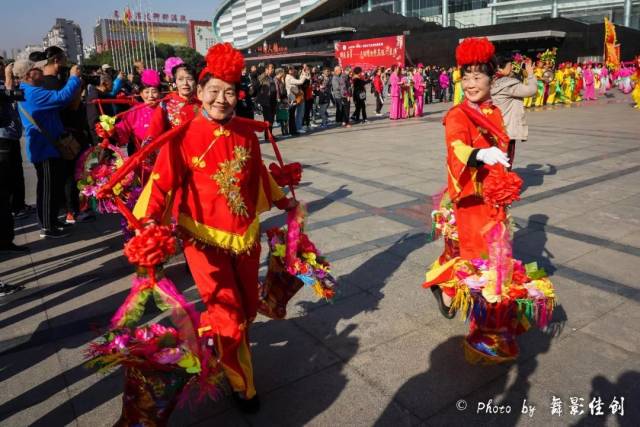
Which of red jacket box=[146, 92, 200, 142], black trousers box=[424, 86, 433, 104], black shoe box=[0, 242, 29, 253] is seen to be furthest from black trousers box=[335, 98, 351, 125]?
red jacket box=[146, 92, 200, 142]

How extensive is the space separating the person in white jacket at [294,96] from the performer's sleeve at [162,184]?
448 inches

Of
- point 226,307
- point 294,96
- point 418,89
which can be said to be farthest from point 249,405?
point 418,89

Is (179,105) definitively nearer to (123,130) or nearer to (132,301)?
(123,130)

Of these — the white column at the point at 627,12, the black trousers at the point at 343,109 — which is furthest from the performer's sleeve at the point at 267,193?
the white column at the point at 627,12

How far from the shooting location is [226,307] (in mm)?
2549

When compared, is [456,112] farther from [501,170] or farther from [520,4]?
[520,4]

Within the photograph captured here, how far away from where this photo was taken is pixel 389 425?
2518 mm

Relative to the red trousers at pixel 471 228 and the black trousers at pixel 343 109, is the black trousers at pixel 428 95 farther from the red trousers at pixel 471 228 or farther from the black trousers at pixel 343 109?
the red trousers at pixel 471 228

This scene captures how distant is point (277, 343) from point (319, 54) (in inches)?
1788

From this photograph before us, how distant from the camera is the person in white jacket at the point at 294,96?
13539mm

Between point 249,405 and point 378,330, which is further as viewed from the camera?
point 378,330

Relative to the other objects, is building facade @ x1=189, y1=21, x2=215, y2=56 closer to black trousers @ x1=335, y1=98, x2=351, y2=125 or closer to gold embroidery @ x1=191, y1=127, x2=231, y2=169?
black trousers @ x1=335, y1=98, x2=351, y2=125

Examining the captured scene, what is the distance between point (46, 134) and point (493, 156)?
5.06 meters

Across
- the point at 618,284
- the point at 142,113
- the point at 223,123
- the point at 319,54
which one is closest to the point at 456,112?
the point at 223,123
